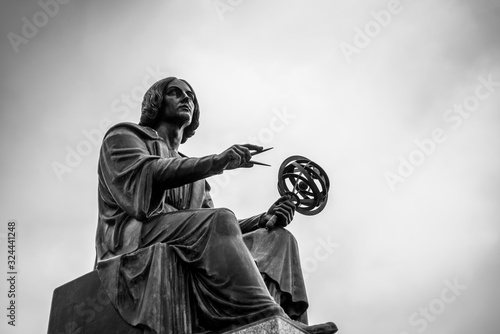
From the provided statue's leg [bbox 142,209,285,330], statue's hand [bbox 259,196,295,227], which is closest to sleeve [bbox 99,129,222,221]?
statue's leg [bbox 142,209,285,330]

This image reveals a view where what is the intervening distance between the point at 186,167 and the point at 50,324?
232 centimetres

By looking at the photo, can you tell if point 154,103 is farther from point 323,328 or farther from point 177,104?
point 323,328

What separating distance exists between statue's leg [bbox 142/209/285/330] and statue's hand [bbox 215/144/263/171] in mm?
520

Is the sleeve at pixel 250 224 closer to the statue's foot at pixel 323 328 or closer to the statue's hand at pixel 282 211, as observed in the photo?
the statue's hand at pixel 282 211

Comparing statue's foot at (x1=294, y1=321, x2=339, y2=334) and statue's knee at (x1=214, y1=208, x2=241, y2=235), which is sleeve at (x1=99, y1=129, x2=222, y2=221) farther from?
statue's foot at (x1=294, y1=321, x2=339, y2=334)

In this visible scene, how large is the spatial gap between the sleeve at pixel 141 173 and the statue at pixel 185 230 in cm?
1

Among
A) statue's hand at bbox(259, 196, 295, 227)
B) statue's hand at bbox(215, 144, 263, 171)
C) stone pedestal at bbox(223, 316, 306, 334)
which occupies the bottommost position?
stone pedestal at bbox(223, 316, 306, 334)

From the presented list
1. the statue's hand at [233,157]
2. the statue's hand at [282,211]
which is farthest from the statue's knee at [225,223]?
the statue's hand at [282,211]

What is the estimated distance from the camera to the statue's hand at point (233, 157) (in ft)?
33.0

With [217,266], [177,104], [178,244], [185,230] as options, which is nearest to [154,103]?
[177,104]

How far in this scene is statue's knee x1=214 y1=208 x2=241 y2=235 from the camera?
9.82 metres

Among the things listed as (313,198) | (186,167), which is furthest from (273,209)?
(186,167)

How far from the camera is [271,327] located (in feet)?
29.0

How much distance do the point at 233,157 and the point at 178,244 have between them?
44.8 inches
